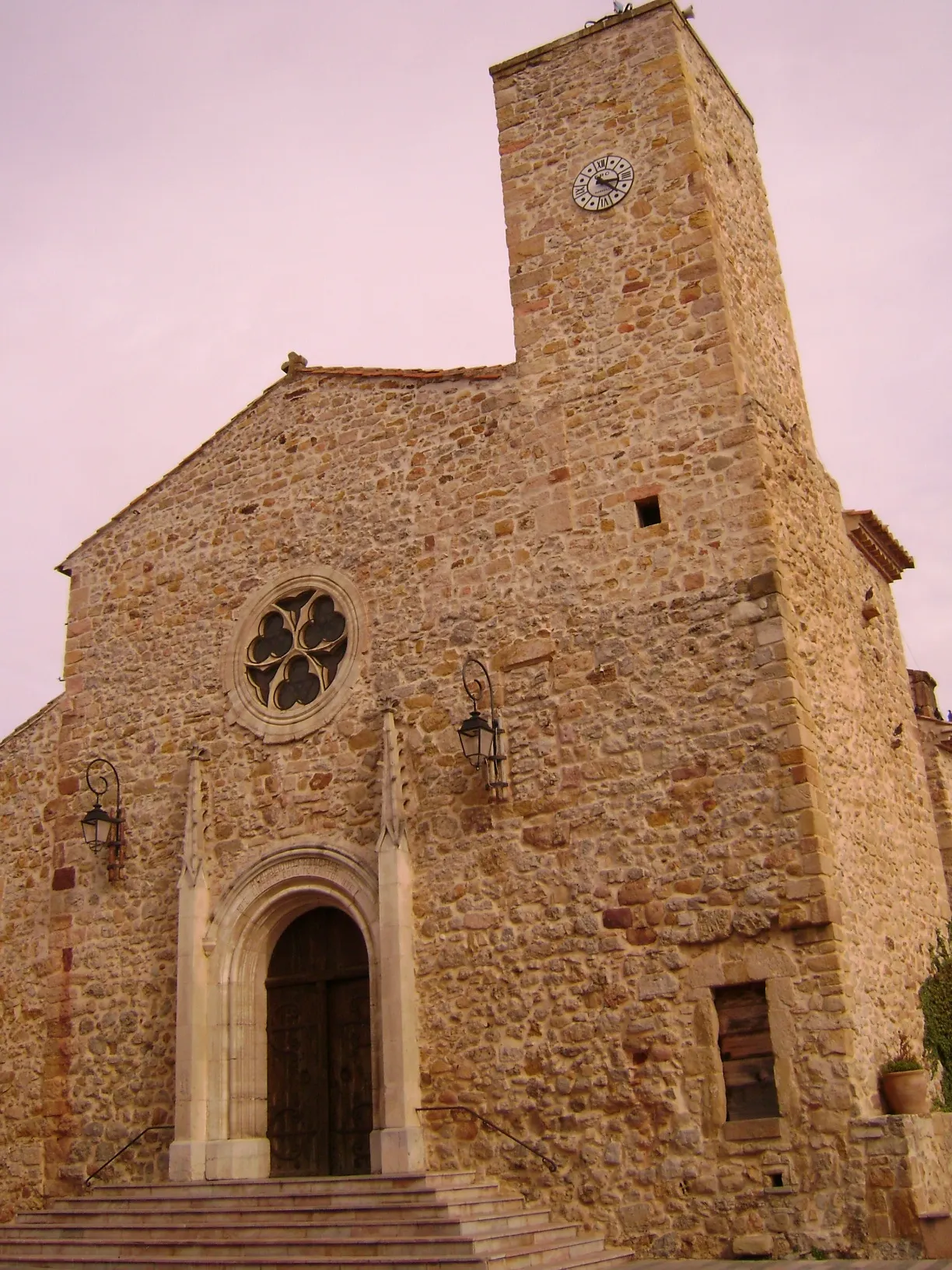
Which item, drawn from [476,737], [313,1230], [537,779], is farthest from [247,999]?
[537,779]

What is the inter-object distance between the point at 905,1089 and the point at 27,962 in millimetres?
8864

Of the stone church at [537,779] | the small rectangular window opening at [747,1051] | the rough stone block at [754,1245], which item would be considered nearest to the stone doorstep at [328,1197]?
the stone church at [537,779]

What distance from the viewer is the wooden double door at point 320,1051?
11.8 m

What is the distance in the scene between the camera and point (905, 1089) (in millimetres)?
9703

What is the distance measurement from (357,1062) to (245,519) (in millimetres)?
5629

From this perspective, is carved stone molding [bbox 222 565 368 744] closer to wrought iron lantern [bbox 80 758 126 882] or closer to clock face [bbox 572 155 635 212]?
wrought iron lantern [bbox 80 758 126 882]

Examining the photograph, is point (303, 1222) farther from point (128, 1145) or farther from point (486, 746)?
point (486, 746)

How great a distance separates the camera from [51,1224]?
36.7 feet

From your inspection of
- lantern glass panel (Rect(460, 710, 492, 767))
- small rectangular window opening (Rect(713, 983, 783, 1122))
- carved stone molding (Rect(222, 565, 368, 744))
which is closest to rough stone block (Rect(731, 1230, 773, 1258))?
small rectangular window opening (Rect(713, 983, 783, 1122))

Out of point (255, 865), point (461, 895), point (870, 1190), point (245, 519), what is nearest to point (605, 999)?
point (461, 895)

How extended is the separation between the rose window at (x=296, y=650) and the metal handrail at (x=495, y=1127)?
400 cm

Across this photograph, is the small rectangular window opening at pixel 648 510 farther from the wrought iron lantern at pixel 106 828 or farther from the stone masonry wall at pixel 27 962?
the stone masonry wall at pixel 27 962

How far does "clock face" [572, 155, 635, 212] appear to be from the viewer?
1265 centimetres

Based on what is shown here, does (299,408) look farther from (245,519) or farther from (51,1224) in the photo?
(51,1224)
